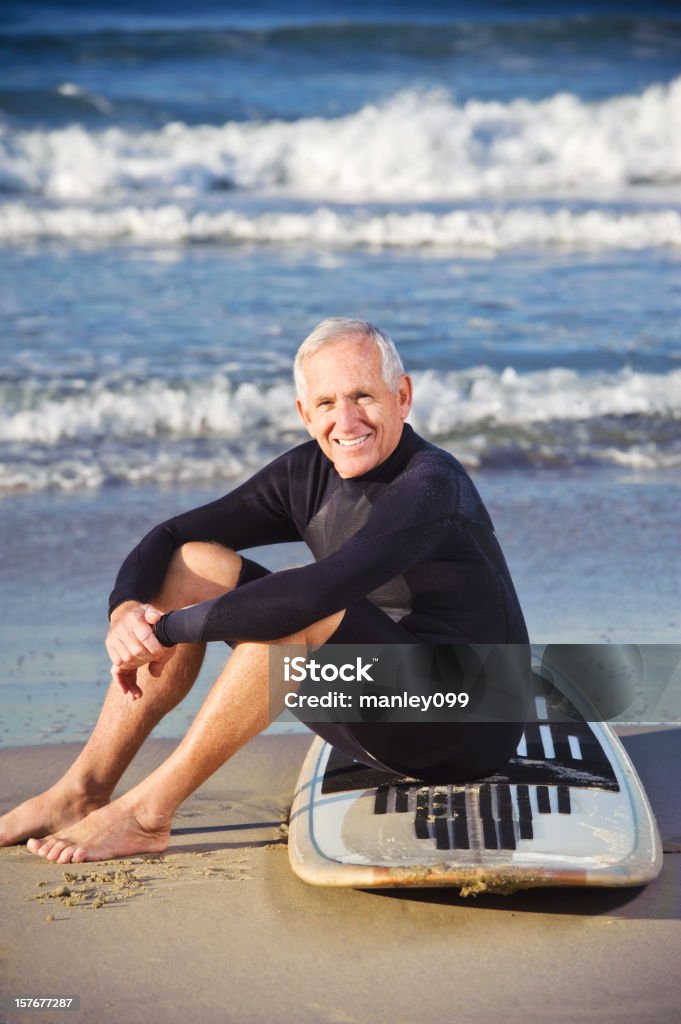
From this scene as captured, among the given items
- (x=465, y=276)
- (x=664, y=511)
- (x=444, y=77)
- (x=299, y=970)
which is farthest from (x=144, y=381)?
(x=444, y=77)

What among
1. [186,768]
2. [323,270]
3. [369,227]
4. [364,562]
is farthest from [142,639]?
[369,227]

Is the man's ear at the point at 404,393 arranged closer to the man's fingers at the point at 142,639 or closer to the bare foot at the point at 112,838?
the man's fingers at the point at 142,639

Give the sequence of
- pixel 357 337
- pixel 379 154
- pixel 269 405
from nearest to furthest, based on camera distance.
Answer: pixel 357 337
pixel 269 405
pixel 379 154

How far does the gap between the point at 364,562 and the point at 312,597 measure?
139mm

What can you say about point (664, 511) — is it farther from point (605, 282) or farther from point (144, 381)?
point (605, 282)

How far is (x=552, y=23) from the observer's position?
24094 millimetres

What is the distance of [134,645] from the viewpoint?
3.05m

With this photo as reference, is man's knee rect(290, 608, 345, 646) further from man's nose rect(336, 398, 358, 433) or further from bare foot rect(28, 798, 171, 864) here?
bare foot rect(28, 798, 171, 864)

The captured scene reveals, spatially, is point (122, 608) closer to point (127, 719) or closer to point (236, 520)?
point (127, 719)

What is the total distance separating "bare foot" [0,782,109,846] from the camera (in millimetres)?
3270

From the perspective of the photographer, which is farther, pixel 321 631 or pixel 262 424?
pixel 262 424

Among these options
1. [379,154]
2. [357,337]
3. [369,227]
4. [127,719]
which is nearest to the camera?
[357,337]

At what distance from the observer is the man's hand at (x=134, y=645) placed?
3043 millimetres

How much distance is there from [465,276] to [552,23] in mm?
14438
